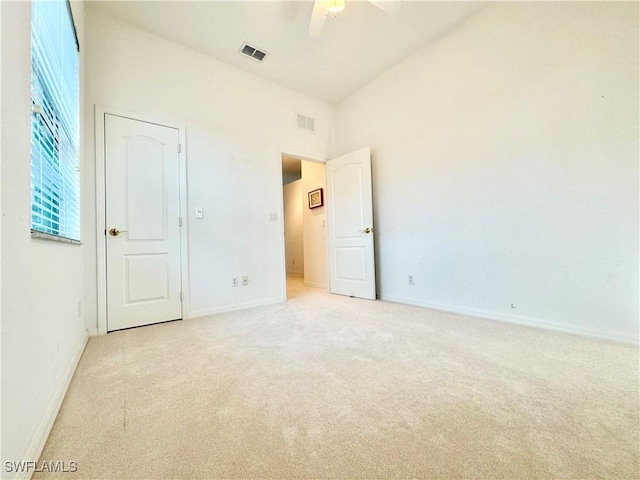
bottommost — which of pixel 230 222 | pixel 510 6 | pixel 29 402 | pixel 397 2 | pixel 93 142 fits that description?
pixel 29 402

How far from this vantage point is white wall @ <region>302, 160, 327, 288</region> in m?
4.29

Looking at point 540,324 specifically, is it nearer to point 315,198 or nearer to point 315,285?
point 315,285

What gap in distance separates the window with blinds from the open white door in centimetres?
273

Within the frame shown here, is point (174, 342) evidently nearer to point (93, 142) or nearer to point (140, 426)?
point (140, 426)

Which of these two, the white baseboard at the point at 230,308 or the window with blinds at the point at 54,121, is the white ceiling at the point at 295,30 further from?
the white baseboard at the point at 230,308

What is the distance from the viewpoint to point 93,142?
2.21m

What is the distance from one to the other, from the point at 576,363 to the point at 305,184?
4087 millimetres

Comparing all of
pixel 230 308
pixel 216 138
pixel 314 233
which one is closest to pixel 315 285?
pixel 314 233

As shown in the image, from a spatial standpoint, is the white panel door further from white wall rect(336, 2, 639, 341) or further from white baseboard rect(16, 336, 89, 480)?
white wall rect(336, 2, 639, 341)

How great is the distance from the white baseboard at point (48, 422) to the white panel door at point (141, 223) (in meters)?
0.88

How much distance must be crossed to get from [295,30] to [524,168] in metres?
2.52

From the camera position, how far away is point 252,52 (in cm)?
282

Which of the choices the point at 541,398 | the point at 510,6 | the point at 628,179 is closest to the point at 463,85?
Result: the point at 510,6

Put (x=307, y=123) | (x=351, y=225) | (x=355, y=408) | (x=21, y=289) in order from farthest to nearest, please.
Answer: (x=307, y=123), (x=351, y=225), (x=355, y=408), (x=21, y=289)
